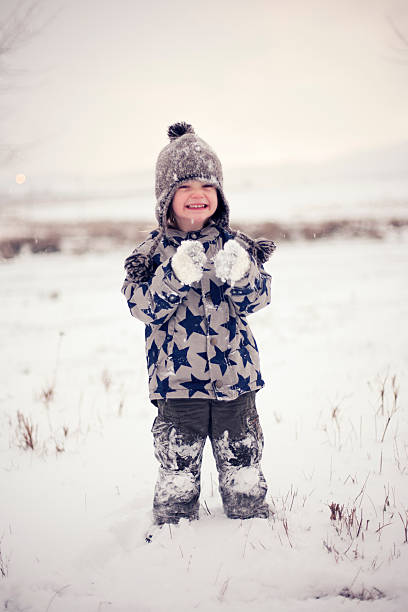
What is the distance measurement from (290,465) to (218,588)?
3.59 feet

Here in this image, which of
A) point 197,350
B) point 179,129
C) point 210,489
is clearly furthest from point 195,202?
point 210,489

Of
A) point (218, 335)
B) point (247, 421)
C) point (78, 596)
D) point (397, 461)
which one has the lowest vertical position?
point (78, 596)

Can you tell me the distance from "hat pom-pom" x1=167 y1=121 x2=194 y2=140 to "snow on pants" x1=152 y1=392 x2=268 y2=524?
4.72 ft

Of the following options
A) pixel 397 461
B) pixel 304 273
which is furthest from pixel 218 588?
pixel 304 273

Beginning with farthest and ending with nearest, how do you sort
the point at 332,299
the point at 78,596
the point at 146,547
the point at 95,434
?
the point at 332,299, the point at 95,434, the point at 146,547, the point at 78,596

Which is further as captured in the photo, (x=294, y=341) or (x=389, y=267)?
(x=389, y=267)

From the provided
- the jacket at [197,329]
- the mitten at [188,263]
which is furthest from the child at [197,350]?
the mitten at [188,263]

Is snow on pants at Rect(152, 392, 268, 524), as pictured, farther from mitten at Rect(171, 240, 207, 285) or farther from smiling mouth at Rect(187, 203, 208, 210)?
smiling mouth at Rect(187, 203, 208, 210)

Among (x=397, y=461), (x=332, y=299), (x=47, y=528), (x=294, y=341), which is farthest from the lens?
(x=332, y=299)

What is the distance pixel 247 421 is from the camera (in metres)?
1.82

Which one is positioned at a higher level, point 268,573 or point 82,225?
point 82,225

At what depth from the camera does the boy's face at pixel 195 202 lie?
1805 mm

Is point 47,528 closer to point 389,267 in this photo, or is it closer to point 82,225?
point 389,267

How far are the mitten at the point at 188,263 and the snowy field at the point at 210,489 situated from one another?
1.21 metres
